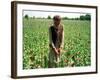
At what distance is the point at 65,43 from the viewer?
2027mm

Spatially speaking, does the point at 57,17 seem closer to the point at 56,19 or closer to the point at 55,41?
the point at 56,19

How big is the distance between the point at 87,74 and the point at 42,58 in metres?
0.42

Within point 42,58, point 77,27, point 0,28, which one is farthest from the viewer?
point 77,27

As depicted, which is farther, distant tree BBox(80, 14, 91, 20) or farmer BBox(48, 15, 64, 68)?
distant tree BBox(80, 14, 91, 20)

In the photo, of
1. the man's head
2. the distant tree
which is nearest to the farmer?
the man's head

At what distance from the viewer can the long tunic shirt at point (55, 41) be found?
6.48 feet

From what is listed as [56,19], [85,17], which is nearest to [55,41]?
[56,19]

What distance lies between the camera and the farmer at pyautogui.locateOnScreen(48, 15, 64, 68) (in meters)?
1.98

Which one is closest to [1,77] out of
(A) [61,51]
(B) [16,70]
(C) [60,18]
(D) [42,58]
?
(B) [16,70]

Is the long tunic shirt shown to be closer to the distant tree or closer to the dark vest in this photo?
the dark vest

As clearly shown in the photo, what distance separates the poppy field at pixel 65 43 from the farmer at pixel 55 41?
0.09 ft

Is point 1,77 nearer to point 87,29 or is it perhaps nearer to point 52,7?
point 52,7

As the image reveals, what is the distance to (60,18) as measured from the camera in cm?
201

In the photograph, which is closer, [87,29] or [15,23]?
[15,23]
